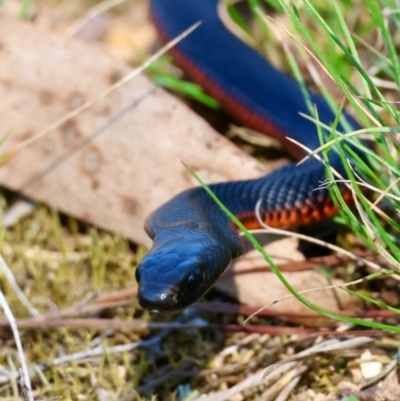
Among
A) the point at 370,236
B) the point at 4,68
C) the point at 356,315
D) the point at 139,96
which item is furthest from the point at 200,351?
the point at 4,68

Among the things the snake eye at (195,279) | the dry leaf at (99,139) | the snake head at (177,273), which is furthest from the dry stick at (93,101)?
the snake eye at (195,279)

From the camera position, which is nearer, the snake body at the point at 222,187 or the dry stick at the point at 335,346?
the snake body at the point at 222,187

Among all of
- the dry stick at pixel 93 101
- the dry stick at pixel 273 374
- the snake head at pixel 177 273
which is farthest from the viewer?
the dry stick at pixel 93 101

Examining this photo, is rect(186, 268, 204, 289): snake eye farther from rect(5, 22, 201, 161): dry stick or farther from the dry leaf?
rect(5, 22, 201, 161): dry stick

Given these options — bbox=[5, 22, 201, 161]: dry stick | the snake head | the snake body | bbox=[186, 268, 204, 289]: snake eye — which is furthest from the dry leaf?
bbox=[186, 268, 204, 289]: snake eye

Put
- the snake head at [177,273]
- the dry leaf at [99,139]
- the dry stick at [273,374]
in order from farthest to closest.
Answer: the dry leaf at [99,139] → the dry stick at [273,374] → the snake head at [177,273]

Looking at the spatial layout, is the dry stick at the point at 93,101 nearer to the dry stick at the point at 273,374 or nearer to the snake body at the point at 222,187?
the snake body at the point at 222,187

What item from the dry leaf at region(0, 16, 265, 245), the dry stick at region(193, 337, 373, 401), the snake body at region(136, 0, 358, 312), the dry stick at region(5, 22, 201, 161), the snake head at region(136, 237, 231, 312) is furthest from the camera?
the dry leaf at region(0, 16, 265, 245)

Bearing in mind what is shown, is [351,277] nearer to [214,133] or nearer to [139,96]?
[214,133]

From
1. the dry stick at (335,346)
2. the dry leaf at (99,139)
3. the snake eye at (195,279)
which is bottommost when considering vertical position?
the dry stick at (335,346)
